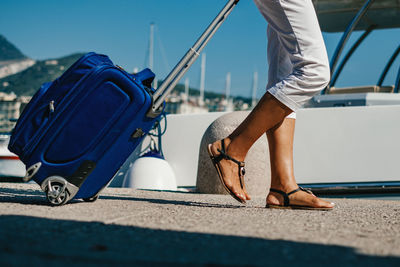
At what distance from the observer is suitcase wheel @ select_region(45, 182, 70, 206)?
2.61m

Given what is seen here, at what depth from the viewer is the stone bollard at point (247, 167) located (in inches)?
208

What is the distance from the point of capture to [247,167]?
5281 millimetres

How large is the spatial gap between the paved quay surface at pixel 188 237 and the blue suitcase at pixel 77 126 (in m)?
0.18

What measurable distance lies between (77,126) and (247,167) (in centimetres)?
296

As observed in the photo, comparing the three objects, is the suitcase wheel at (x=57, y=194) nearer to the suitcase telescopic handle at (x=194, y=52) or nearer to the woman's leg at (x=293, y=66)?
the suitcase telescopic handle at (x=194, y=52)

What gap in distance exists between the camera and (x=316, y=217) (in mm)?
2502

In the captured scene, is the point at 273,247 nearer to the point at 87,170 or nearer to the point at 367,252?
the point at 367,252

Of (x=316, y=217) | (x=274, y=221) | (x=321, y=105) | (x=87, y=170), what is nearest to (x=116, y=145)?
(x=87, y=170)

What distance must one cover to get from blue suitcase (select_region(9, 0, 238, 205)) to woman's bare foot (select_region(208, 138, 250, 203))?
1.82 feet

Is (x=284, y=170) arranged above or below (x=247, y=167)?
above

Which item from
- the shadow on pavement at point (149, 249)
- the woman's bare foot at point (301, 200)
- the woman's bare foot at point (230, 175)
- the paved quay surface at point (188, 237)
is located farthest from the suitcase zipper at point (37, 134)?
the woman's bare foot at point (301, 200)

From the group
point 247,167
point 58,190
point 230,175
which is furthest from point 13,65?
point 230,175

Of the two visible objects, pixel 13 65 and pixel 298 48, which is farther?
pixel 13 65

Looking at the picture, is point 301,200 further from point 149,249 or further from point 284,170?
point 149,249
